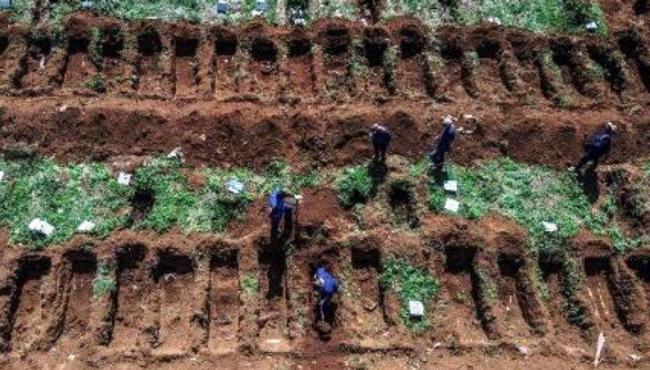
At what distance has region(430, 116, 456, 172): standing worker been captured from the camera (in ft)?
40.9

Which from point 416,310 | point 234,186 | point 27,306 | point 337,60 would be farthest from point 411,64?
point 27,306

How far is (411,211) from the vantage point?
12742 millimetres

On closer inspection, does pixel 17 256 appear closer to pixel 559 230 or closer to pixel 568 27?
pixel 559 230

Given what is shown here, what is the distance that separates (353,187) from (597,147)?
489cm

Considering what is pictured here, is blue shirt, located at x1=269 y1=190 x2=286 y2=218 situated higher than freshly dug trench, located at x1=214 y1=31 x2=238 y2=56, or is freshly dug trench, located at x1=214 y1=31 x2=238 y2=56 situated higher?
freshly dug trench, located at x1=214 y1=31 x2=238 y2=56

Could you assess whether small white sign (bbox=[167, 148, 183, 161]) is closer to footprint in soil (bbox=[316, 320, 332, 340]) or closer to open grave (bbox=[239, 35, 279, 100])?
open grave (bbox=[239, 35, 279, 100])

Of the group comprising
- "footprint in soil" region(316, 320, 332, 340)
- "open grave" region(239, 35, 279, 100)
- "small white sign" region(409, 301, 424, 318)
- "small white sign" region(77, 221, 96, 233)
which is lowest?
"footprint in soil" region(316, 320, 332, 340)

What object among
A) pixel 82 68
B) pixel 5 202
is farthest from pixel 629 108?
pixel 5 202

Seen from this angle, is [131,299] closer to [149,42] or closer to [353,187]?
[353,187]

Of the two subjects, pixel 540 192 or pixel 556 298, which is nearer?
pixel 556 298

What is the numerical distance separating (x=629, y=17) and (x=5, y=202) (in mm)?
15259

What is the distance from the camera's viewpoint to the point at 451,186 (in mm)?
12953

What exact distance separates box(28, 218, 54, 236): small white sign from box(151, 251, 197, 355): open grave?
2051 millimetres

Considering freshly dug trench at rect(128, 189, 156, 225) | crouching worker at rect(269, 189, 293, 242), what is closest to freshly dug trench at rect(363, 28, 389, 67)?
crouching worker at rect(269, 189, 293, 242)
